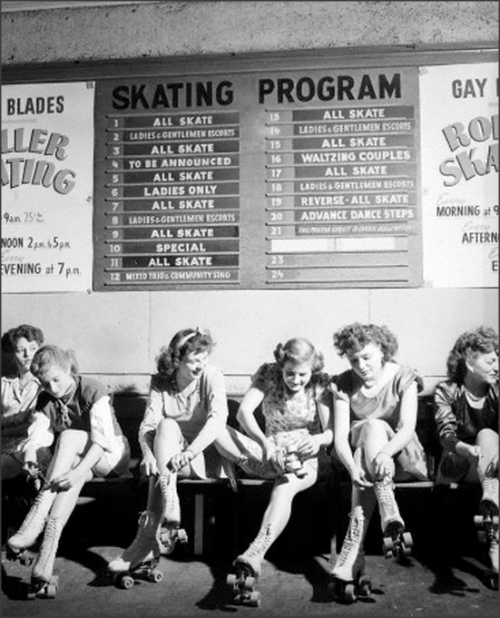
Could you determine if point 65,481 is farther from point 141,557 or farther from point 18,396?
point 18,396

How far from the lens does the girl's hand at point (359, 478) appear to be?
11.3 feet

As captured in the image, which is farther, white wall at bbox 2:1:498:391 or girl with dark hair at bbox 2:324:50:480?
white wall at bbox 2:1:498:391

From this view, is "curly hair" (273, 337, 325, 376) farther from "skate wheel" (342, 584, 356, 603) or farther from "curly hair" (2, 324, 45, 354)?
"curly hair" (2, 324, 45, 354)

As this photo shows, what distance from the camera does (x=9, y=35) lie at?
4.50 m

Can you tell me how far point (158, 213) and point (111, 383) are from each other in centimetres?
105

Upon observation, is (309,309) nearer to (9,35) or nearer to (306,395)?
(306,395)

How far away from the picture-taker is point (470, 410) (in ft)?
12.2

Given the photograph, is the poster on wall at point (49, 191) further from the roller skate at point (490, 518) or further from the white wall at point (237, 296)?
the roller skate at point (490, 518)

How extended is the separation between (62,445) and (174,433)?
56cm

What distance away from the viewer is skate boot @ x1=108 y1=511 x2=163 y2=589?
137 inches

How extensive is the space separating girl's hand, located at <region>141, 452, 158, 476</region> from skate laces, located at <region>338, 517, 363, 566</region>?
959mm

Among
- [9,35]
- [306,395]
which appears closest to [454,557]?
[306,395]

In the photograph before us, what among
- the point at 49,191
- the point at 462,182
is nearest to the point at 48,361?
the point at 49,191

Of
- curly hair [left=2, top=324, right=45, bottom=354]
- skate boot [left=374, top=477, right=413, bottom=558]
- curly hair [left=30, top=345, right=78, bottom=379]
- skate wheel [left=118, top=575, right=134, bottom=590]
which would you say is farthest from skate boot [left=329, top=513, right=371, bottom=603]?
curly hair [left=2, top=324, right=45, bottom=354]
